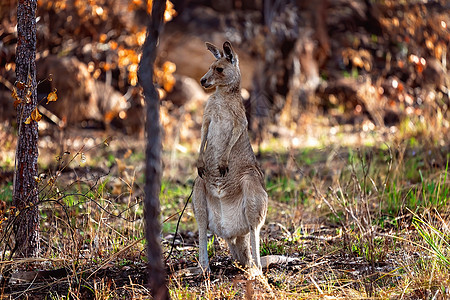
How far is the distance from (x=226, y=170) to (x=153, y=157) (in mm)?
1391

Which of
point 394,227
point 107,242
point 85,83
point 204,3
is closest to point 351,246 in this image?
point 394,227

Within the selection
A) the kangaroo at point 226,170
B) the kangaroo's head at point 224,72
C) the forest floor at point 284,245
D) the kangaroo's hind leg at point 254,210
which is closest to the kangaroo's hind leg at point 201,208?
the kangaroo at point 226,170

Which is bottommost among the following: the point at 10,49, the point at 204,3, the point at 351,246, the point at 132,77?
the point at 351,246

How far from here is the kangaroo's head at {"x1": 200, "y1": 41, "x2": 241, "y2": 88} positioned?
4008 millimetres

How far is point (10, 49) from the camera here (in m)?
8.40

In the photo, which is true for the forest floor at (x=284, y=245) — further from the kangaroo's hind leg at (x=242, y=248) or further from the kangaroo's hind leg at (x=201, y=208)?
the kangaroo's hind leg at (x=201, y=208)

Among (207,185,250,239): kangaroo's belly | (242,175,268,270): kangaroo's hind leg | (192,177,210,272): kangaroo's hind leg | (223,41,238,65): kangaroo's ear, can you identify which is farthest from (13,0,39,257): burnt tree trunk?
(242,175,268,270): kangaroo's hind leg

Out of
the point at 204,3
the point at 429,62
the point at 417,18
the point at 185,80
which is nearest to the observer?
the point at 417,18

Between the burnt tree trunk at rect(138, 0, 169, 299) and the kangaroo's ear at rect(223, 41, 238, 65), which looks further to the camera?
the kangaroo's ear at rect(223, 41, 238, 65)

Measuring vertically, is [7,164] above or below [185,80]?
below

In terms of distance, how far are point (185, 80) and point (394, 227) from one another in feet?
26.5

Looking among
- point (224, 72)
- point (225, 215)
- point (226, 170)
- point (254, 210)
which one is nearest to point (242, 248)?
point (225, 215)

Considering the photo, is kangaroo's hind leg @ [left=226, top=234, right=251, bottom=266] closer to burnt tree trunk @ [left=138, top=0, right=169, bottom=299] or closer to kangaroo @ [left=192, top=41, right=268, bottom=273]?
kangaroo @ [left=192, top=41, right=268, bottom=273]

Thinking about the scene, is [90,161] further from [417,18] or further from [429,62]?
[429,62]
